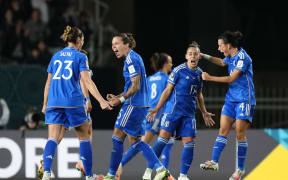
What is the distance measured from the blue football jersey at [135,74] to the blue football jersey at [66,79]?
2.43 feet

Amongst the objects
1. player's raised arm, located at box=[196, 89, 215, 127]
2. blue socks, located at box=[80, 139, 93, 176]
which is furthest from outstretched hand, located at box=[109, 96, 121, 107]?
player's raised arm, located at box=[196, 89, 215, 127]

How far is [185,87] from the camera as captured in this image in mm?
11047

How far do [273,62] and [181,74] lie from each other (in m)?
9.29

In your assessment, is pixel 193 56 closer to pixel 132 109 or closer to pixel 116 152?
pixel 132 109

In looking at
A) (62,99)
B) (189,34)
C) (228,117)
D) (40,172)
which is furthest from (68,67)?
(189,34)

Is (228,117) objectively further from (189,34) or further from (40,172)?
(189,34)

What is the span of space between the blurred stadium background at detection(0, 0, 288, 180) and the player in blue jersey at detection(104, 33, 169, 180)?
2.24 m

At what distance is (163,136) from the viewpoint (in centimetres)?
1125

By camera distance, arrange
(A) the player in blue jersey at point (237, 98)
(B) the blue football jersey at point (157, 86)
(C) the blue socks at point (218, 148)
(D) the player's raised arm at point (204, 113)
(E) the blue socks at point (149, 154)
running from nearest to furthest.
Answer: (E) the blue socks at point (149, 154), (A) the player in blue jersey at point (237, 98), (C) the blue socks at point (218, 148), (D) the player's raised arm at point (204, 113), (B) the blue football jersey at point (157, 86)

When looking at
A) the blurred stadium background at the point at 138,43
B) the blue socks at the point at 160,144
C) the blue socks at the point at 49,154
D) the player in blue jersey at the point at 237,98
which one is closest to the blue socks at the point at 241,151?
the player in blue jersey at the point at 237,98

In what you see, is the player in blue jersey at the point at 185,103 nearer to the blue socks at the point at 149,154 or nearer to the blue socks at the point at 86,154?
the blue socks at the point at 149,154

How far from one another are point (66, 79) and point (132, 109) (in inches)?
45.0

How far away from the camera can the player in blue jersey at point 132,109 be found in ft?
34.3

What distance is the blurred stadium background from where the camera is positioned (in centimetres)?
1381
